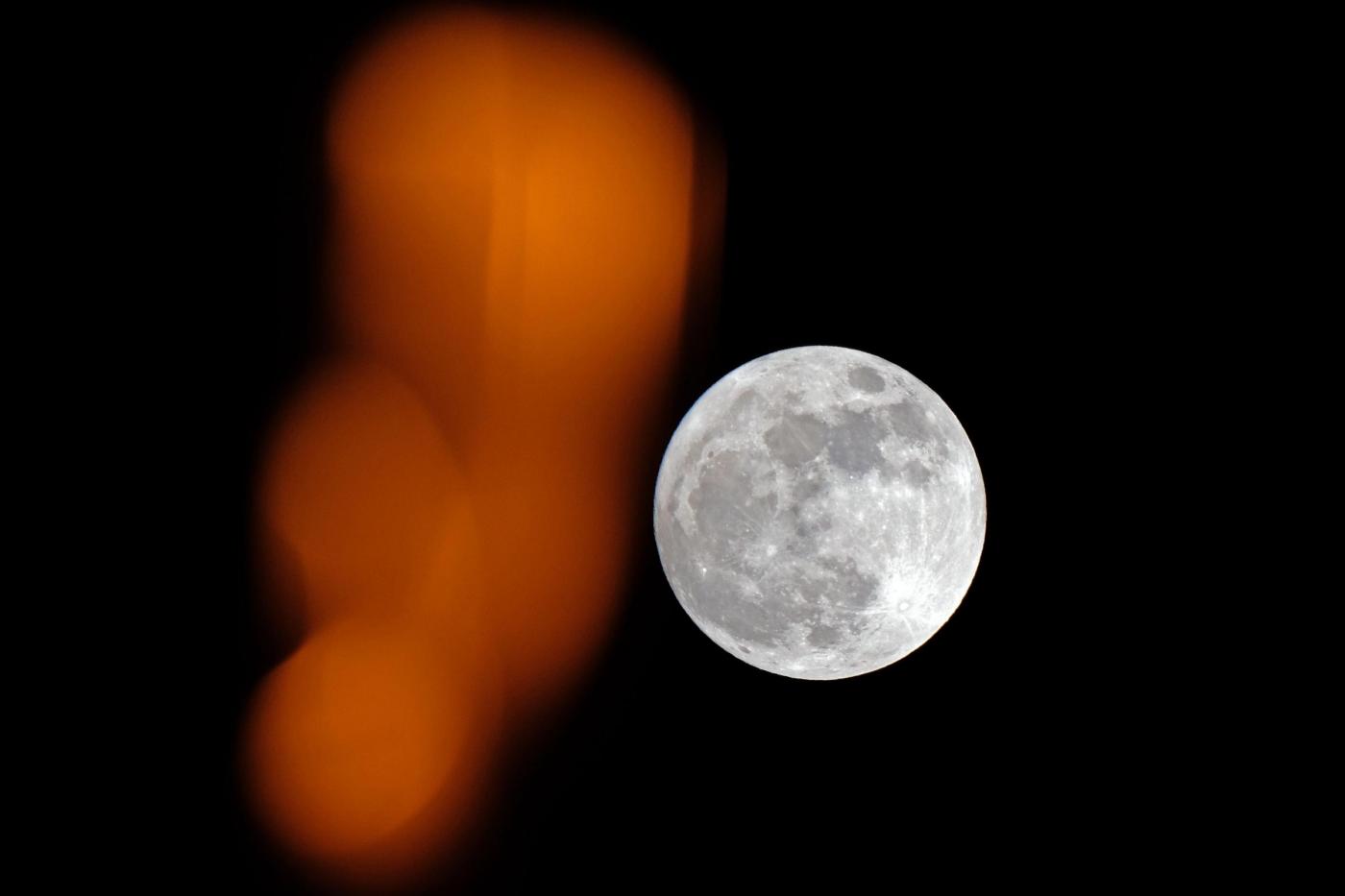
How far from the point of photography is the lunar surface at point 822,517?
5.70 feet

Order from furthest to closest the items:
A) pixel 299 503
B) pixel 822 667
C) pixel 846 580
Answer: pixel 299 503
pixel 822 667
pixel 846 580

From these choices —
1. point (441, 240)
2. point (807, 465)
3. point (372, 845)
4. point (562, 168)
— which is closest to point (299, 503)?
point (441, 240)

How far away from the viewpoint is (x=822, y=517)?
68.0 inches

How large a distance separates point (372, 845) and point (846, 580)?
183 centimetres

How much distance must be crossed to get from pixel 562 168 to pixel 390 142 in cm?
53

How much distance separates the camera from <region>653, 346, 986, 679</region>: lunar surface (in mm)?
1736

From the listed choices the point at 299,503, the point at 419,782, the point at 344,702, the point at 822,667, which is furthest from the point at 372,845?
the point at 822,667

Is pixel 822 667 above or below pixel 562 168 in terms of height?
below

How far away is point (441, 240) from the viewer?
2.56 meters

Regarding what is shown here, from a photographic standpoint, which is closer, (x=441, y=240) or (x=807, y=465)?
(x=807, y=465)

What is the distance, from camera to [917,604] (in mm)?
1802

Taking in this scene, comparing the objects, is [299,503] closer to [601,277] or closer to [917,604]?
[601,277]

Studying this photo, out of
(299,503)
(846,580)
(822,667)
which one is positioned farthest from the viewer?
(299,503)

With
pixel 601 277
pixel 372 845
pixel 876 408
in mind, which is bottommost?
pixel 372 845
